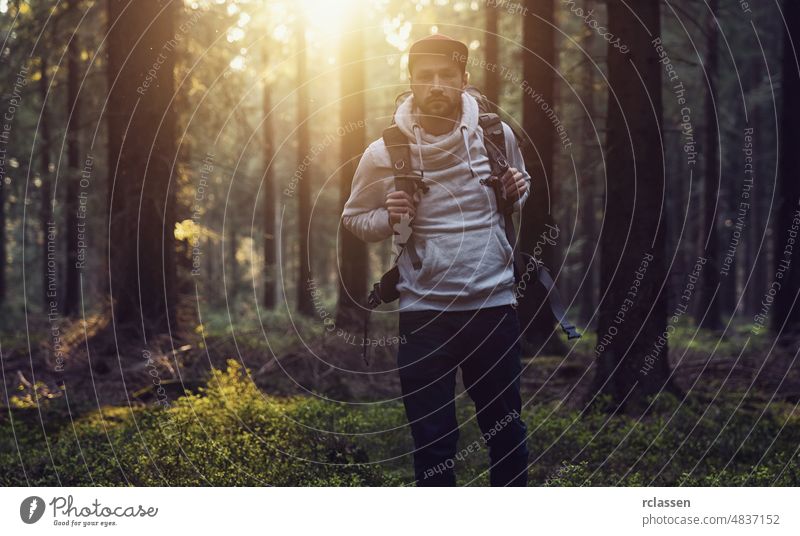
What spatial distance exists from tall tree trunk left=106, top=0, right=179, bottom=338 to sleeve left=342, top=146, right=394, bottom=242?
6.54 meters

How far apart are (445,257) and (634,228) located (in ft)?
15.6

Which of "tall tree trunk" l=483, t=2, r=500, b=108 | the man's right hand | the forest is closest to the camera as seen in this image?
the man's right hand

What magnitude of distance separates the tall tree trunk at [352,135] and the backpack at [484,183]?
10.8 metres

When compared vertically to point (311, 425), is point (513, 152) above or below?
above

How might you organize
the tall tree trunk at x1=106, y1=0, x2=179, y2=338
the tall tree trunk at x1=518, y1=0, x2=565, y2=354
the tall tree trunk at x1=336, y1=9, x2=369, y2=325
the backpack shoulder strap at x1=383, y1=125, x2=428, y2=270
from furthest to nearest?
the tall tree trunk at x1=336, y1=9, x2=369, y2=325 → the tall tree trunk at x1=518, y1=0, x2=565, y2=354 → the tall tree trunk at x1=106, y1=0, x2=179, y2=338 → the backpack shoulder strap at x1=383, y1=125, x2=428, y2=270

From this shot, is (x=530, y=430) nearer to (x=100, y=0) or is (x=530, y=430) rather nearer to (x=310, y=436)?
(x=310, y=436)

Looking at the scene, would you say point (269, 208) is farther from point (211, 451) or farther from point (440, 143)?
point (440, 143)

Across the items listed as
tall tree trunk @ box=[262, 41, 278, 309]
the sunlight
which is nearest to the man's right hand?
the sunlight

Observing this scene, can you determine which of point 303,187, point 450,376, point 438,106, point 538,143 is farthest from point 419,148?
point 303,187

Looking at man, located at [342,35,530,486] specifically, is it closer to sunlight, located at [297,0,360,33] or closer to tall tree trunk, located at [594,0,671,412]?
tall tree trunk, located at [594,0,671,412]

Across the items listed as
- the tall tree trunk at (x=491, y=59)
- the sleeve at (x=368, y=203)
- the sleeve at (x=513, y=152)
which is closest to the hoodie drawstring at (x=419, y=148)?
the sleeve at (x=368, y=203)

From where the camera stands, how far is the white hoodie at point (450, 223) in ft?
16.2

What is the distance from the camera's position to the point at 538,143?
14000 millimetres

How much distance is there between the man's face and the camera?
499 centimetres
